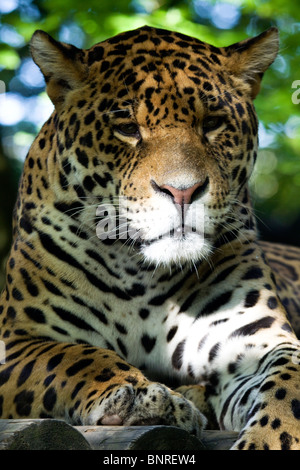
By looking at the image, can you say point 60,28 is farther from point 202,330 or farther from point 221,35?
point 202,330

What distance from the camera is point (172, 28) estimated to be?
9195 mm

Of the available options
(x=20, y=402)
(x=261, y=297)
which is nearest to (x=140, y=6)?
(x=261, y=297)

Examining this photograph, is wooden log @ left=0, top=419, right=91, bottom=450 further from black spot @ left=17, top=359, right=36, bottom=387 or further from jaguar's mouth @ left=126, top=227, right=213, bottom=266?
jaguar's mouth @ left=126, top=227, right=213, bottom=266

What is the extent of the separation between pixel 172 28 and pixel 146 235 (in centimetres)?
516

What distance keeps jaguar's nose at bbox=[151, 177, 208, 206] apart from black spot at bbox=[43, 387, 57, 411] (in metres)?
1.21

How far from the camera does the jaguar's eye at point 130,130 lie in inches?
190

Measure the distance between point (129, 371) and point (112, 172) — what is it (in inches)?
50.8

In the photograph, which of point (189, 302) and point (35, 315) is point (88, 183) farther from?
point (189, 302)

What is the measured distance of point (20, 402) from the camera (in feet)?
15.0

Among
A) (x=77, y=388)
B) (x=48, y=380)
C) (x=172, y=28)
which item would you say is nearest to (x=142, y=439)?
(x=77, y=388)

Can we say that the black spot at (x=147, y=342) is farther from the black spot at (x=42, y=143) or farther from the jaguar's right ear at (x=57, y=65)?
the jaguar's right ear at (x=57, y=65)

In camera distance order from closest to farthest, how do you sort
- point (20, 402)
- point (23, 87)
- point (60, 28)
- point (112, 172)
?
point (20, 402), point (112, 172), point (60, 28), point (23, 87)

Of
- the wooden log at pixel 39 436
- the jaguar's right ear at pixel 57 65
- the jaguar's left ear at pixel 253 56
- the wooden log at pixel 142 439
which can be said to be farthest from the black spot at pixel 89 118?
the wooden log at pixel 39 436

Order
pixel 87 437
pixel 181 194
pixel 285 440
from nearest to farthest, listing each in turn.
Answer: pixel 87 437 < pixel 285 440 < pixel 181 194
